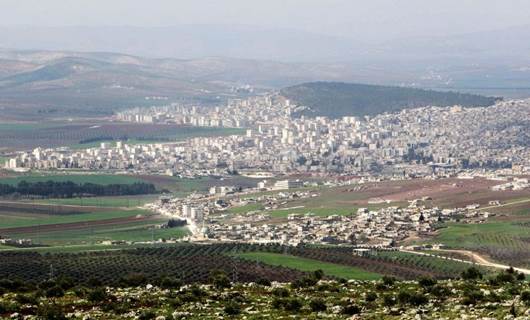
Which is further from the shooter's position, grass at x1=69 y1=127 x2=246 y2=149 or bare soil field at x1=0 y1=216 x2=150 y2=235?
grass at x1=69 y1=127 x2=246 y2=149

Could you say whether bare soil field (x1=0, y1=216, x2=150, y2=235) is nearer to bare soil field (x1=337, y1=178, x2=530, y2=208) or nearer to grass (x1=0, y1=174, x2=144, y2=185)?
bare soil field (x1=337, y1=178, x2=530, y2=208)

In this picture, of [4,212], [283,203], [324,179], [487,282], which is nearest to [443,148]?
[324,179]

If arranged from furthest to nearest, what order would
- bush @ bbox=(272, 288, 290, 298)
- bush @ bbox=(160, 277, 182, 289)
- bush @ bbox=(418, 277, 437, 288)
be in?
bush @ bbox=(160, 277, 182, 289) < bush @ bbox=(418, 277, 437, 288) < bush @ bbox=(272, 288, 290, 298)

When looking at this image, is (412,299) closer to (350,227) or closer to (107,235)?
(107,235)

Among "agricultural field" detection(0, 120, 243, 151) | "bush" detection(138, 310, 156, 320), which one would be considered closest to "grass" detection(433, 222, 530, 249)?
"bush" detection(138, 310, 156, 320)

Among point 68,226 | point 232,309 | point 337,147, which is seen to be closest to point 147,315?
point 232,309

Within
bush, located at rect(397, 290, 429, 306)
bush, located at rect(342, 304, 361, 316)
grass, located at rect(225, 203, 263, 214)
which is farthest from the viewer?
grass, located at rect(225, 203, 263, 214)
